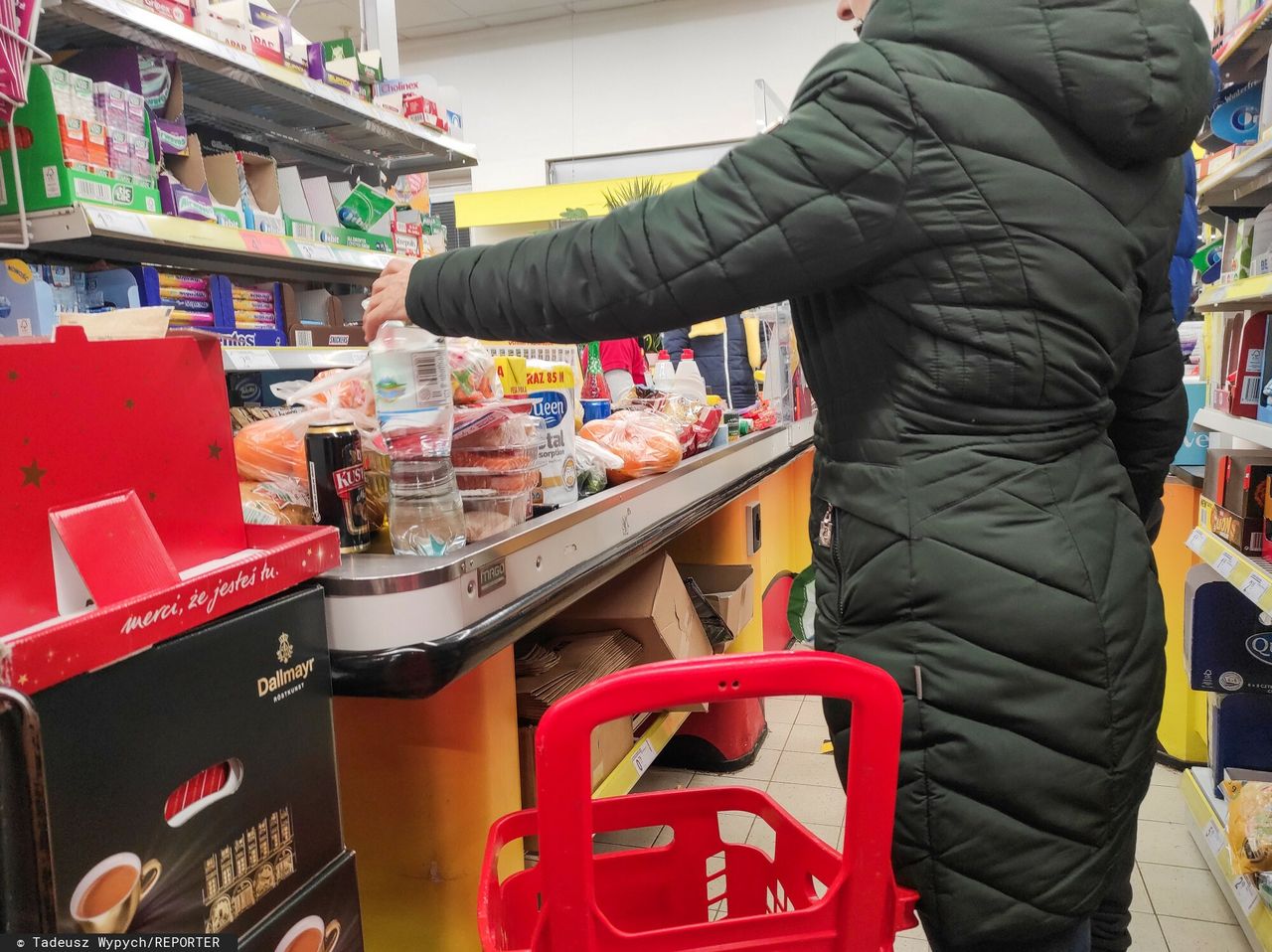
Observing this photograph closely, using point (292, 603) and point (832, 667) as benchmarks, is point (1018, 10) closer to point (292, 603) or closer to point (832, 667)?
point (832, 667)

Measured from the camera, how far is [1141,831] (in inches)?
97.0

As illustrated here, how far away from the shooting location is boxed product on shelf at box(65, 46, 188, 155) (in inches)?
102

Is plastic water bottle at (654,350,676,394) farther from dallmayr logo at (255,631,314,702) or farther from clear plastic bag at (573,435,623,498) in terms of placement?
dallmayr logo at (255,631,314,702)

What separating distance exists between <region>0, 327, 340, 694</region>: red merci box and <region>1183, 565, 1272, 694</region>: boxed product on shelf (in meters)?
2.17

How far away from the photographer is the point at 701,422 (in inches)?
89.7

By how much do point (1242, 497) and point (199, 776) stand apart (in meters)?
2.15

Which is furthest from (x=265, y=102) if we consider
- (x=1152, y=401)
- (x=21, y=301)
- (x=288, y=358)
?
(x=1152, y=401)

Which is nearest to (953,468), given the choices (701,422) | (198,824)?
(198,824)

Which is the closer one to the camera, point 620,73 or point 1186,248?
point 1186,248

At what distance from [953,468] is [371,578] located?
0.63 meters

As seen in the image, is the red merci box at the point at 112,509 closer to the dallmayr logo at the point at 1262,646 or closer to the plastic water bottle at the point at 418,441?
the plastic water bottle at the point at 418,441

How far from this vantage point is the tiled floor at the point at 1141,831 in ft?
6.60

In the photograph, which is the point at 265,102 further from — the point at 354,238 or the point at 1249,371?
the point at 1249,371

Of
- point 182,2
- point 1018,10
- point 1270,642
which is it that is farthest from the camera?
point 182,2
